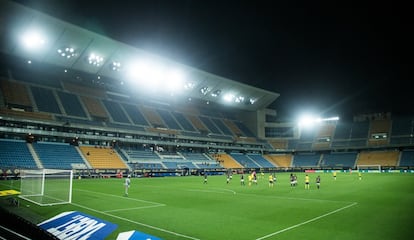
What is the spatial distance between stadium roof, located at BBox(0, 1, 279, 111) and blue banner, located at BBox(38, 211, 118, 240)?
3596 centimetres

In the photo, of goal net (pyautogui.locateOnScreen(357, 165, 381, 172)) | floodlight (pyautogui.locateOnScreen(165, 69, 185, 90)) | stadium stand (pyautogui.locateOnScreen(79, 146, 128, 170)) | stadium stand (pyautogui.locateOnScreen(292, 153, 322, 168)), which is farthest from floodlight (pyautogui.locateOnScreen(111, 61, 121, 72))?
goal net (pyautogui.locateOnScreen(357, 165, 381, 172))

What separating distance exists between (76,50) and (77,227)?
43.7 meters

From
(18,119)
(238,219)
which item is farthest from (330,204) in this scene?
(18,119)

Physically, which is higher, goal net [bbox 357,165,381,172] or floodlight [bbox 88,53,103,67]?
floodlight [bbox 88,53,103,67]

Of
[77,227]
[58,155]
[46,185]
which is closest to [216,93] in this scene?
[58,155]

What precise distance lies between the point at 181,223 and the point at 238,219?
Answer: 2.92 metres

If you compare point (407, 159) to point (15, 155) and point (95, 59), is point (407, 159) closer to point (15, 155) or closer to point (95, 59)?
point (95, 59)

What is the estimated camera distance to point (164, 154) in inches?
2539

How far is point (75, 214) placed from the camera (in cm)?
1518

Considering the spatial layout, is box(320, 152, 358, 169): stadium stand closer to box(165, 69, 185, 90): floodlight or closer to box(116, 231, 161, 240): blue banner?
box(165, 69, 185, 90): floodlight

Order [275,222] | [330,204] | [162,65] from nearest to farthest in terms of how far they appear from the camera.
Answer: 1. [275,222]
2. [330,204]
3. [162,65]

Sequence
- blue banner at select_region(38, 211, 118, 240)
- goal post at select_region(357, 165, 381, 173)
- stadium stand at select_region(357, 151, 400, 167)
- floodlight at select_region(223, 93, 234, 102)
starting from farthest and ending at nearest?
floodlight at select_region(223, 93, 234, 102)
stadium stand at select_region(357, 151, 400, 167)
goal post at select_region(357, 165, 381, 173)
blue banner at select_region(38, 211, 118, 240)

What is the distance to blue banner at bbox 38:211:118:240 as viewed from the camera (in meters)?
11.3

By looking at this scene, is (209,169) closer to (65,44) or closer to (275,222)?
(65,44)
